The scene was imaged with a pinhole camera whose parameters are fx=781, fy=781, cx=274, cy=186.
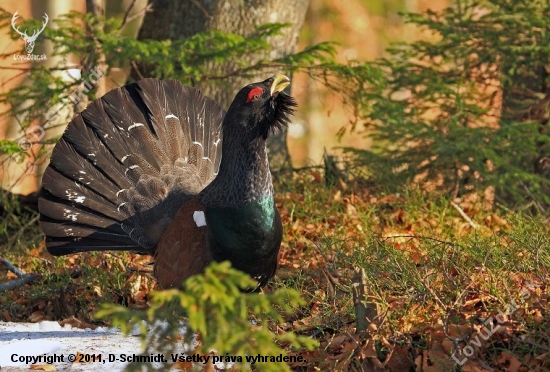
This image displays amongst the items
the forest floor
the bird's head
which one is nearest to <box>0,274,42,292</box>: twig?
the forest floor

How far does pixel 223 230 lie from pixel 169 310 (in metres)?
1.62

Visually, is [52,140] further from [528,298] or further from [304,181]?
[528,298]

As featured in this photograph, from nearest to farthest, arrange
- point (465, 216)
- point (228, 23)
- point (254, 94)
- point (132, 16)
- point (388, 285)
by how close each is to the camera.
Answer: point (388, 285)
point (254, 94)
point (465, 216)
point (132, 16)
point (228, 23)

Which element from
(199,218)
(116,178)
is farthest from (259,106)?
(116,178)

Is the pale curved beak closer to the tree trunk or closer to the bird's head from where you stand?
the bird's head

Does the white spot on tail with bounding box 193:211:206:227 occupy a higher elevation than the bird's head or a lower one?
lower

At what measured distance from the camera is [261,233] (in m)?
4.59

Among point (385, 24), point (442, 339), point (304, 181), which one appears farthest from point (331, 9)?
point (442, 339)

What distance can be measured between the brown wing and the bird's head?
586 millimetres

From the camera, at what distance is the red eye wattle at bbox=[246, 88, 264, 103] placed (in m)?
4.66

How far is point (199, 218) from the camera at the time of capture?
4.81 m

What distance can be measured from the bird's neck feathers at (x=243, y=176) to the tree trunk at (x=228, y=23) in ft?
9.76

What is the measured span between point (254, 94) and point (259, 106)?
0.08m

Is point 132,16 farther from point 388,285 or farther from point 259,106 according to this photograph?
point 388,285
